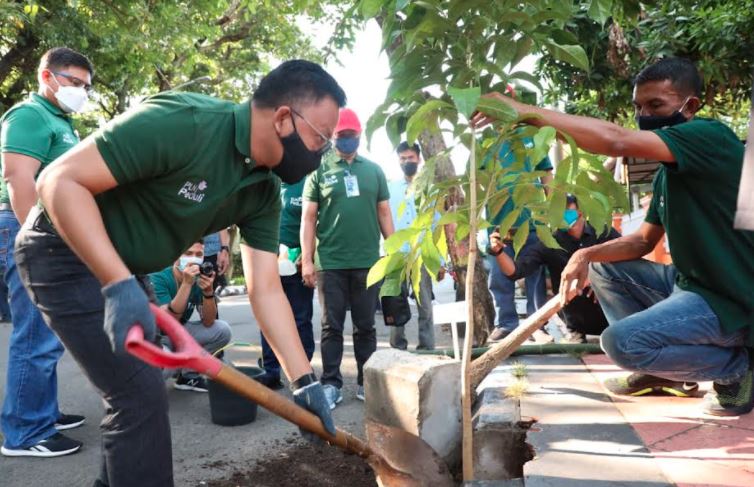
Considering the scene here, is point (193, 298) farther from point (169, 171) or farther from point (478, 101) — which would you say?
point (478, 101)

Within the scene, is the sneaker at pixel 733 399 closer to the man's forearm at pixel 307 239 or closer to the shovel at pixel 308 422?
the shovel at pixel 308 422

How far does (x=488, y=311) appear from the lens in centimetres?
547

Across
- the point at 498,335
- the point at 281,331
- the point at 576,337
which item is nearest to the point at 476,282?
the point at 498,335

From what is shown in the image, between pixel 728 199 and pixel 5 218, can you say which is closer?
pixel 728 199

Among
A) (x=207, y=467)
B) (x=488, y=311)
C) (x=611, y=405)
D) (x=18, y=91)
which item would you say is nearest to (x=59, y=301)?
(x=207, y=467)

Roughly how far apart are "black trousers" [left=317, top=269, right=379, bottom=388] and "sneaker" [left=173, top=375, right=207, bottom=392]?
97cm

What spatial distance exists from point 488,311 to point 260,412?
89.8 inches

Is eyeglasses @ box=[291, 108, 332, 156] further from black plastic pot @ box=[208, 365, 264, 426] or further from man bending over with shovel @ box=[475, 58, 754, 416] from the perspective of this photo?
black plastic pot @ box=[208, 365, 264, 426]

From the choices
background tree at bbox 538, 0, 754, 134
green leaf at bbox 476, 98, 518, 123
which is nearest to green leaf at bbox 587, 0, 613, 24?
green leaf at bbox 476, 98, 518, 123

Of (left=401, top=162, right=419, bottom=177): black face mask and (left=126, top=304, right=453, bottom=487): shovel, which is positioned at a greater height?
(left=401, top=162, right=419, bottom=177): black face mask

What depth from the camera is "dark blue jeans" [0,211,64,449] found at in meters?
3.19

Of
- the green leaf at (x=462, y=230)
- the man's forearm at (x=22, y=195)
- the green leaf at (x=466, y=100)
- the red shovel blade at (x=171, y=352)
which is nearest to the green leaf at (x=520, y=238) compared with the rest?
the green leaf at (x=462, y=230)

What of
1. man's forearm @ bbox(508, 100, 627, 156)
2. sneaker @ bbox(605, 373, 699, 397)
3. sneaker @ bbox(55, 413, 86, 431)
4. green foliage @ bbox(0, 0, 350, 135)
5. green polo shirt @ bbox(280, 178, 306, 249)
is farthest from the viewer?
green foliage @ bbox(0, 0, 350, 135)

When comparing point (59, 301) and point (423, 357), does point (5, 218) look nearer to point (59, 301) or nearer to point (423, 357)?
point (59, 301)
